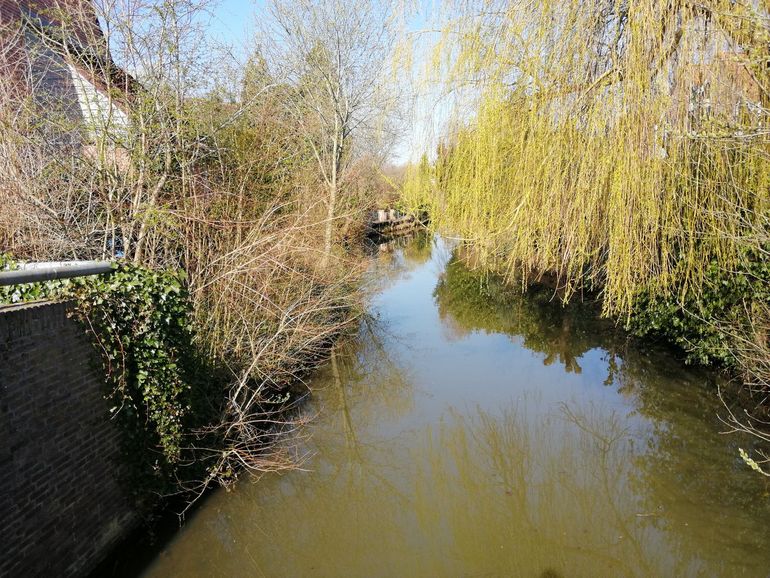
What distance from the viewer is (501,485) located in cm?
538

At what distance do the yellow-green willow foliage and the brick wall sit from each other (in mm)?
3442

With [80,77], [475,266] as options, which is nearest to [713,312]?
[475,266]

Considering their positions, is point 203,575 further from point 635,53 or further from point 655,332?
point 655,332

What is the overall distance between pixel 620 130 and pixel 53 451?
14.8ft

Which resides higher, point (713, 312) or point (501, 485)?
A: point (713, 312)

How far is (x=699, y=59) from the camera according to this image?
12.4 ft

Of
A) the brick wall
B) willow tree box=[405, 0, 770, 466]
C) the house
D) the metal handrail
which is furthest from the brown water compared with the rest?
the house

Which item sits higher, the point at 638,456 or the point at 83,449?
the point at 83,449

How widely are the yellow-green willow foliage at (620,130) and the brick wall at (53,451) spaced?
136 inches

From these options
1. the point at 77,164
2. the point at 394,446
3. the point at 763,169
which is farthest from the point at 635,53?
the point at 77,164

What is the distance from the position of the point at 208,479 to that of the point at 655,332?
735 centimetres

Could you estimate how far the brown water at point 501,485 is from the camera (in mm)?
4352

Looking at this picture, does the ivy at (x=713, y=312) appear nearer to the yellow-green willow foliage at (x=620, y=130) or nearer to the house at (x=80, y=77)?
the yellow-green willow foliage at (x=620, y=130)

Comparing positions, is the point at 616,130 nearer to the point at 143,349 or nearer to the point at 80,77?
the point at 143,349
